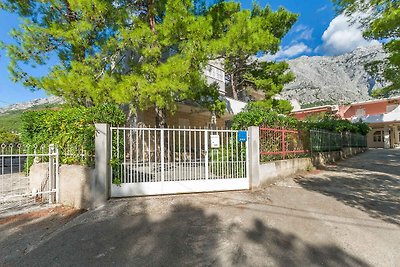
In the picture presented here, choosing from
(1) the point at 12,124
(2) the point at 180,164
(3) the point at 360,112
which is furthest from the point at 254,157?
(1) the point at 12,124

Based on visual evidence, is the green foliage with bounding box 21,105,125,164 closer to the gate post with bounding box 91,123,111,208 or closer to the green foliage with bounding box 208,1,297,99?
the gate post with bounding box 91,123,111,208

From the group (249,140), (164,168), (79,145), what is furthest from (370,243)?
(79,145)

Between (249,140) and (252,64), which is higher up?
(252,64)

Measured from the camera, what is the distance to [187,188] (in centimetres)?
618

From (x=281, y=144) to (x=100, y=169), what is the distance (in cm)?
608

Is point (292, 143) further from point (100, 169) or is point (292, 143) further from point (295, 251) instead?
point (100, 169)

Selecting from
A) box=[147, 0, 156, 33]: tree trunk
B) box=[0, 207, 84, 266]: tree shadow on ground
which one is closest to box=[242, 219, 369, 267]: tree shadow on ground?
box=[0, 207, 84, 266]: tree shadow on ground

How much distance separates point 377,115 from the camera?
29719 millimetres

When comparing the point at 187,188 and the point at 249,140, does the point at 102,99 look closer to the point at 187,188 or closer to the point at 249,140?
the point at 187,188

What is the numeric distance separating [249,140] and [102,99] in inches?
194

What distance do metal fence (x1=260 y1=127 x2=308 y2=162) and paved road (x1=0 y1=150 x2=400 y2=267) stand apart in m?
1.79

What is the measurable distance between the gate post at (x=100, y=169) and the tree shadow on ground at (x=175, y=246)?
2.18 ft

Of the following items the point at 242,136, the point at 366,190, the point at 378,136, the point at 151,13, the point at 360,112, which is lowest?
the point at 366,190

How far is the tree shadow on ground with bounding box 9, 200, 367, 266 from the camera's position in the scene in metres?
3.30
